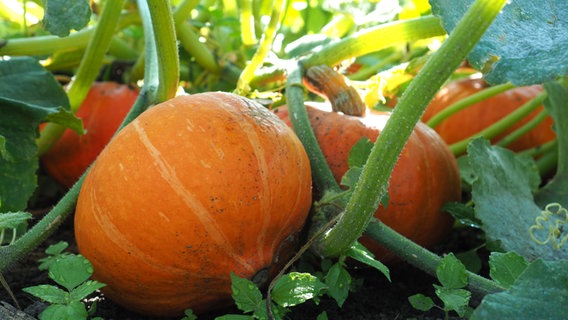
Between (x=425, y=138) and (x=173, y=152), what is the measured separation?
→ 1.88 feet

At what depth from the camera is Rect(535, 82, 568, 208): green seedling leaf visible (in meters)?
1.62

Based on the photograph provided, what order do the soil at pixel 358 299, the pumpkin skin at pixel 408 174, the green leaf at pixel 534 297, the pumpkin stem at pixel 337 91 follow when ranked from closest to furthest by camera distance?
the green leaf at pixel 534 297
the soil at pixel 358 299
the pumpkin skin at pixel 408 174
the pumpkin stem at pixel 337 91

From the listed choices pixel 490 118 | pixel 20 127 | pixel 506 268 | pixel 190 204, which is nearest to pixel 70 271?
pixel 190 204

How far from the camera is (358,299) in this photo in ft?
4.37

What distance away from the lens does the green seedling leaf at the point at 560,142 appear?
5.32 ft

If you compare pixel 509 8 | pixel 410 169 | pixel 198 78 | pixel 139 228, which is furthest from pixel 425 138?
pixel 198 78

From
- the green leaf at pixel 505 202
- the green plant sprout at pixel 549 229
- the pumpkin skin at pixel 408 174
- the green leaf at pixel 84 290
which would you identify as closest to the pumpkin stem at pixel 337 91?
the pumpkin skin at pixel 408 174

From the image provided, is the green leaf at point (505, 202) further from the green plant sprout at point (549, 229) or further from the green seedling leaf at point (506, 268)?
the green seedling leaf at point (506, 268)

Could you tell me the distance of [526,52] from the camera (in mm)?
1035

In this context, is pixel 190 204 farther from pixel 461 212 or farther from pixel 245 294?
pixel 461 212

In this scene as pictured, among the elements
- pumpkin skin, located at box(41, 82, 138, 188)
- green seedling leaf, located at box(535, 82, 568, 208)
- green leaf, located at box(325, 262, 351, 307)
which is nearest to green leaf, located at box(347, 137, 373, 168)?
green leaf, located at box(325, 262, 351, 307)

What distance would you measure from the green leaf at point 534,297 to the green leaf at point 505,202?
389 millimetres

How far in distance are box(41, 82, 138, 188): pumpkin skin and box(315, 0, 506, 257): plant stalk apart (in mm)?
942

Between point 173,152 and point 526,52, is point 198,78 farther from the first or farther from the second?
point 526,52
